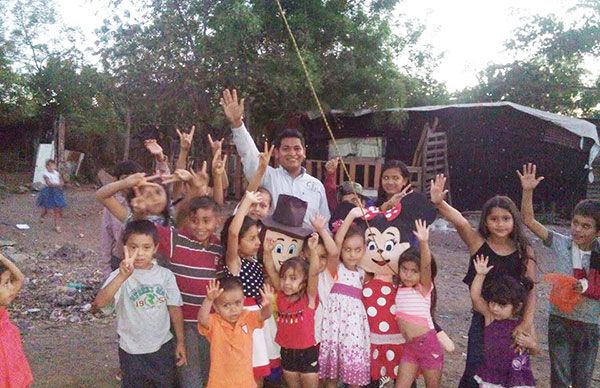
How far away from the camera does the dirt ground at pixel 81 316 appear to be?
3918 millimetres

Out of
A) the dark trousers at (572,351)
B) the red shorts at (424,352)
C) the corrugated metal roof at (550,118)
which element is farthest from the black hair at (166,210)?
the corrugated metal roof at (550,118)

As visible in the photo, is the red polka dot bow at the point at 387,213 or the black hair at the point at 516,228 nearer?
the black hair at the point at 516,228

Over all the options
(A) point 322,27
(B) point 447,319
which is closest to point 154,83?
(A) point 322,27

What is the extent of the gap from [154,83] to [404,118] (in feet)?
17.6

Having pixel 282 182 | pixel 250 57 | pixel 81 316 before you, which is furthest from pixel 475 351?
pixel 250 57

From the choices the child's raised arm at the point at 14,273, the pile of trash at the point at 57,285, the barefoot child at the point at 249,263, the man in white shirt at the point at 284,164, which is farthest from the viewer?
the pile of trash at the point at 57,285

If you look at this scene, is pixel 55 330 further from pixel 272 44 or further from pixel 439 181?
pixel 272 44

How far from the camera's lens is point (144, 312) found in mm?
2744

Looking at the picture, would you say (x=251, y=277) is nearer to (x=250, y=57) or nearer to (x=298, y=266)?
(x=298, y=266)

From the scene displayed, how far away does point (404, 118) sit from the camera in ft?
38.2

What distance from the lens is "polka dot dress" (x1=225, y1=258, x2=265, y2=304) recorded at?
9.68ft

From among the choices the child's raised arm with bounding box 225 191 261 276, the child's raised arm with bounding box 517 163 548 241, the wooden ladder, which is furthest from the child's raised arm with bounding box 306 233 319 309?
the wooden ladder

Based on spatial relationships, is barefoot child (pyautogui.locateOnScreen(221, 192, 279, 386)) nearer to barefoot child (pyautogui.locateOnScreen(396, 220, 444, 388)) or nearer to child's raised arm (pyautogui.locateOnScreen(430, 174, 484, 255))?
barefoot child (pyautogui.locateOnScreen(396, 220, 444, 388))

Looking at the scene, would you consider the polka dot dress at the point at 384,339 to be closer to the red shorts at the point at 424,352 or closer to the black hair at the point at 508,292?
the red shorts at the point at 424,352
